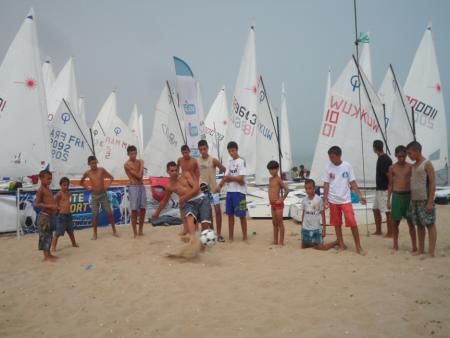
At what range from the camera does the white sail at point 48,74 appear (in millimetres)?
18516

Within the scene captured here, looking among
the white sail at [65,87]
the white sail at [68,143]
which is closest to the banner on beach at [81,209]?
the white sail at [68,143]

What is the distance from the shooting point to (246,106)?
448 inches

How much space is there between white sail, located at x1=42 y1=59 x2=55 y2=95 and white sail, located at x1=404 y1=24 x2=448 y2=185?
53.1 feet

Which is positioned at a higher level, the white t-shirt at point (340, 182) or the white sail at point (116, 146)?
the white sail at point (116, 146)

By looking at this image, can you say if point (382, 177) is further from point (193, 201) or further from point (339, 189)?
point (193, 201)

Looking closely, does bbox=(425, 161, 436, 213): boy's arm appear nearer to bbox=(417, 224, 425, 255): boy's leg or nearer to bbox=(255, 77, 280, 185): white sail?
bbox=(417, 224, 425, 255): boy's leg

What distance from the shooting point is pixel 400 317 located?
289cm

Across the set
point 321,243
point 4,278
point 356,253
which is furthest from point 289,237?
point 4,278

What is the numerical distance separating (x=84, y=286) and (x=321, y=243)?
3.42 metres

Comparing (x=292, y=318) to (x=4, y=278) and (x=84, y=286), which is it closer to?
(x=84, y=286)

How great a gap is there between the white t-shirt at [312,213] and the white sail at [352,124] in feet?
8.38

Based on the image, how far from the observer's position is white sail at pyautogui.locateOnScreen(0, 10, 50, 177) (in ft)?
27.9

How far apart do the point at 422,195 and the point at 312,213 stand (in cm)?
153

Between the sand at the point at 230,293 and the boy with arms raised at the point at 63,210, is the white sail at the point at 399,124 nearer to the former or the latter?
the sand at the point at 230,293
